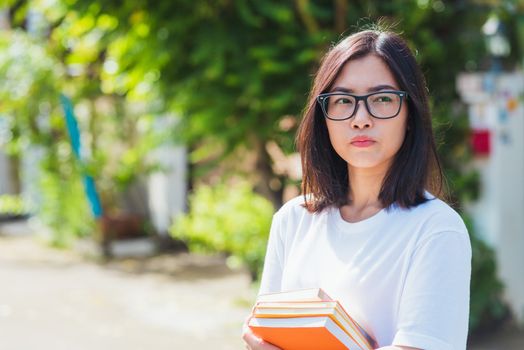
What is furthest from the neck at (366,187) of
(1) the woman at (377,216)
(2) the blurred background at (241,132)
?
(2) the blurred background at (241,132)

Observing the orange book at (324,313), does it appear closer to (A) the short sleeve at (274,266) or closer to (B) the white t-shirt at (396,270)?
(B) the white t-shirt at (396,270)

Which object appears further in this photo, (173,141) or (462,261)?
(173,141)

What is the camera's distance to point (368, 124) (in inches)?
70.0

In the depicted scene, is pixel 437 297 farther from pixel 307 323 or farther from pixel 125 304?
pixel 125 304

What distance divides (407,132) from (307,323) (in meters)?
0.54

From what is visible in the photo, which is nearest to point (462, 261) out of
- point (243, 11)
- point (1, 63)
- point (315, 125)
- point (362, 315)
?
point (362, 315)

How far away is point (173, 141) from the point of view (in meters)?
7.28

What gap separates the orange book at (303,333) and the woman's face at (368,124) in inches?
15.9

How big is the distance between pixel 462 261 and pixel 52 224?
963 cm

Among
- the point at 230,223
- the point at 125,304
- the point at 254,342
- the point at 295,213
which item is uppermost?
the point at 295,213

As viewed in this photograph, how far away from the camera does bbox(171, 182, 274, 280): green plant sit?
7141 millimetres

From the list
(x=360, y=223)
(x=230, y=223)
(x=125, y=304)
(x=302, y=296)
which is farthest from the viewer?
(x=230, y=223)

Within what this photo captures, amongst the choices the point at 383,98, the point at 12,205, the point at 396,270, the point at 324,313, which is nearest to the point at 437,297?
the point at 396,270

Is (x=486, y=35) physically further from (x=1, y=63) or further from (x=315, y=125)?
(x=1, y=63)
